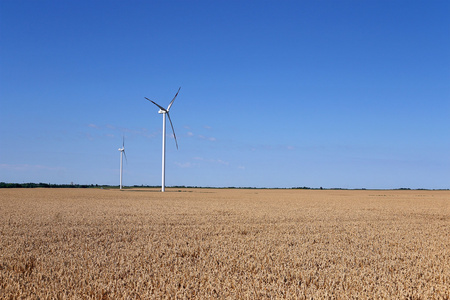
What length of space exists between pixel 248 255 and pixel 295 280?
7.66 feet

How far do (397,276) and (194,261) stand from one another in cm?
400

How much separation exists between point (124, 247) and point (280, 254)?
13.5 feet

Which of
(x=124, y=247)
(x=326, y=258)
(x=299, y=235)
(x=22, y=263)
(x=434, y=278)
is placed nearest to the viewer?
(x=434, y=278)

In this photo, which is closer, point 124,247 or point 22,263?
point 22,263

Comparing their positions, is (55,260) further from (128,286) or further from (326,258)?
(326,258)

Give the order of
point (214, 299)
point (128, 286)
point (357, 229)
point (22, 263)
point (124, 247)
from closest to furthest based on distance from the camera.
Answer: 1. point (214, 299)
2. point (128, 286)
3. point (22, 263)
4. point (124, 247)
5. point (357, 229)

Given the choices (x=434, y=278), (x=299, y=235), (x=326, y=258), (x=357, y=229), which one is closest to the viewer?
(x=434, y=278)

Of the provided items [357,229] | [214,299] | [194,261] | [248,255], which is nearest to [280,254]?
[248,255]

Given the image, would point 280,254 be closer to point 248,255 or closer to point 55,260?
point 248,255

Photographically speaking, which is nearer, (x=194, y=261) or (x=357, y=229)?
(x=194, y=261)

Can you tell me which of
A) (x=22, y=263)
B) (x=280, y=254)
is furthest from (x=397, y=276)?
(x=22, y=263)

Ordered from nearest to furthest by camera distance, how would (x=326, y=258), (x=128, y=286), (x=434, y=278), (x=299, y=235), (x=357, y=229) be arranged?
(x=128, y=286) → (x=434, y=278) → (x=326, y=258) → (x=299, y=235) → (x=357, y=229)

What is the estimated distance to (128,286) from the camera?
20.1 ft

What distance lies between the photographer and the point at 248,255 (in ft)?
28.6
